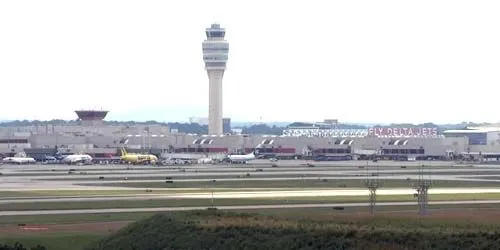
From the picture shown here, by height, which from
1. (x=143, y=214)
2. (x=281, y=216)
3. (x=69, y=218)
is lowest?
(x=69, y=218)

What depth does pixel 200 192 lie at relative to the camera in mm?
101938

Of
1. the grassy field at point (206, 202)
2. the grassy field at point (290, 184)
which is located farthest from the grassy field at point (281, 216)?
the grassy field at point (290, 184)

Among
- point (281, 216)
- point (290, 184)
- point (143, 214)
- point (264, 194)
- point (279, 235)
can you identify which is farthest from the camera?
point (290, 184)

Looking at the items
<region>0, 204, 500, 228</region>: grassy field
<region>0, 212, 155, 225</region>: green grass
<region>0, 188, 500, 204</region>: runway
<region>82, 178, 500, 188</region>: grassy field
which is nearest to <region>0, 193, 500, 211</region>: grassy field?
<region>0, 188, 500, 204</region>: runway

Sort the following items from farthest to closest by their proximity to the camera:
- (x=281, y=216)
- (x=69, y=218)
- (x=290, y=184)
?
(x=290, y=184) → (x=69, y=218) → (x=281, y=216)

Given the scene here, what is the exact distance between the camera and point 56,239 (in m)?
60.9

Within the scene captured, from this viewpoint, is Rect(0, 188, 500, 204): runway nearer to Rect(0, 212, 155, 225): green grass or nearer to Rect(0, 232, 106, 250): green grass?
Rect(0, 212, 155, 225): green grass

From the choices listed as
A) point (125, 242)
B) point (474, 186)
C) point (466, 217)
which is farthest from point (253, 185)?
point (125, 242)

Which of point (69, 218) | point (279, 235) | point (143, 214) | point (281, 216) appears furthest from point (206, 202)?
point (279, 235)

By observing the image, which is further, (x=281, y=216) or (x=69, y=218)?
(x=69, y=218)

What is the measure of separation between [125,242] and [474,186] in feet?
209

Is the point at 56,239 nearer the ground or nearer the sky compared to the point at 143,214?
nearer the ground

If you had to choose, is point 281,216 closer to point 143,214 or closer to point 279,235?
point 279,235

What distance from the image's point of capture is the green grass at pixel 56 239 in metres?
59.0
